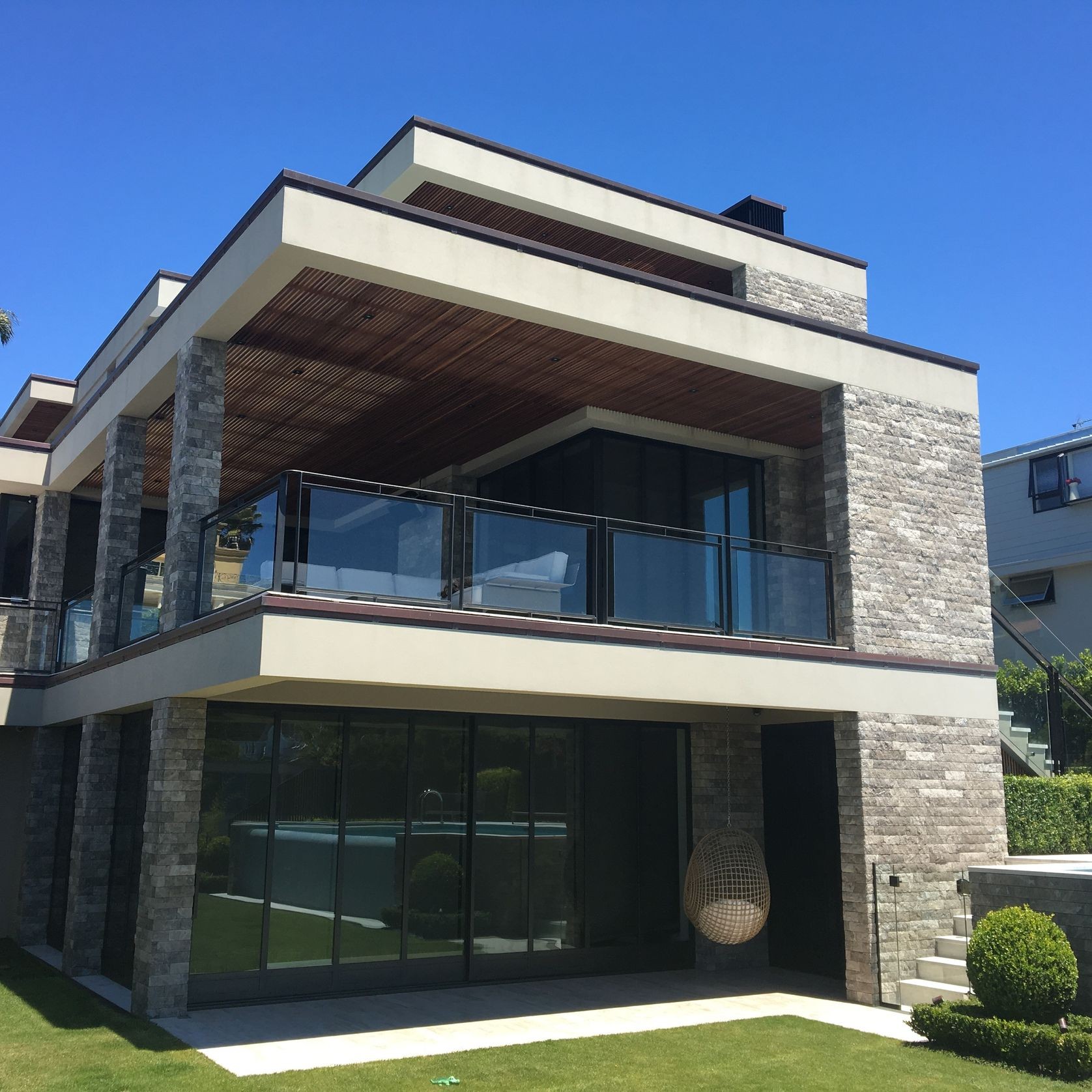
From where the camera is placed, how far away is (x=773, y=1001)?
12492mm

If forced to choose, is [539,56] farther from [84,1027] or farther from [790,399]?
[84,1027]

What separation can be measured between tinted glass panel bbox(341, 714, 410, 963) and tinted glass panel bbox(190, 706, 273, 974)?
98 centimetres

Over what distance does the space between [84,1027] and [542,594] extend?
604cm

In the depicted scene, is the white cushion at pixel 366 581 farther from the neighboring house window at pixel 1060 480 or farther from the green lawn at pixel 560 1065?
the neighboring house window at pixel 1060 480

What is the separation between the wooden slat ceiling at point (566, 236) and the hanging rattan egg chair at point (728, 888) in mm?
7997

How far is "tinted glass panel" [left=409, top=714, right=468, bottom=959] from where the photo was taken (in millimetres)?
12875

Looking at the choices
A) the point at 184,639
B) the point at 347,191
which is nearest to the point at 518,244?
the point at 347,191

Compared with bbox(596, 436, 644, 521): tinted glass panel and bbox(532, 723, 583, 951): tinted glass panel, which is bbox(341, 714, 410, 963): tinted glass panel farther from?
bbox(596, 436, 644, 521): tinted glass panel

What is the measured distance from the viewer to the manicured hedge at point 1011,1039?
922cm

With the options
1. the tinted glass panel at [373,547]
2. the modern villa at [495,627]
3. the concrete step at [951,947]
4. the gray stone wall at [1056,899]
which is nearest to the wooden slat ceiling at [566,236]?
the modern villa at [495,627]

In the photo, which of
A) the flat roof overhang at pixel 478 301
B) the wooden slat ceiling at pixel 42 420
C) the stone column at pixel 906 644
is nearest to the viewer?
the flat roof overhang at pixel 478 301

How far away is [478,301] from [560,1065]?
7153 mm

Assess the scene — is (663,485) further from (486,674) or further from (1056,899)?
(1056,899)

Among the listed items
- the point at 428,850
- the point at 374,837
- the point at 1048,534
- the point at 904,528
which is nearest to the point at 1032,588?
the point at 1048,534
